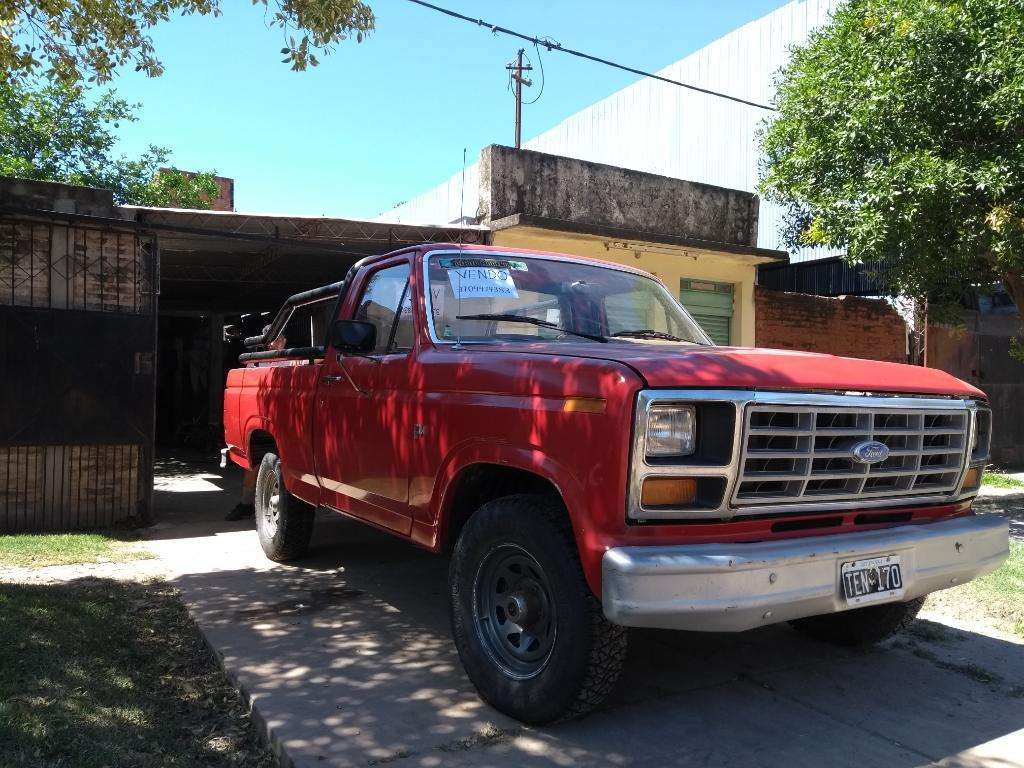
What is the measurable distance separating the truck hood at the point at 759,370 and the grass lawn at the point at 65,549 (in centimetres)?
446

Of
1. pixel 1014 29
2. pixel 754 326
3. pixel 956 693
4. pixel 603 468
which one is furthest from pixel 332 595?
pixel 754 326

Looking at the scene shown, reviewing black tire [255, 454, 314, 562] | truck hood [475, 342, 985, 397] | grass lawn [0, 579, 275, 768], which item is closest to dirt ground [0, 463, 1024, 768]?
grass lawn [0, 579, 275, 768]

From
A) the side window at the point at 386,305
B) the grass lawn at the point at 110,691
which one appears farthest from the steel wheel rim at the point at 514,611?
the side window at the point at 386,305

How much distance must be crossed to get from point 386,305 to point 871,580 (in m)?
2.85

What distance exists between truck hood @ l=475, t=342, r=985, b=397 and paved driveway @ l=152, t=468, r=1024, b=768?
1423 millimetres

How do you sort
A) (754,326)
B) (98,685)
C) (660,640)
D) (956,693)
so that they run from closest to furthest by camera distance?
(98,685), (956,693), (660,640), (754,326)

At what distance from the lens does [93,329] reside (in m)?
7.53

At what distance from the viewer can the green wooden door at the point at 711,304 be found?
12.0 metres

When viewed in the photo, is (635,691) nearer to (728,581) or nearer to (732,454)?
(728,581)

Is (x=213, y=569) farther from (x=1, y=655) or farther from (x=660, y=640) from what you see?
(x=660, y=640)

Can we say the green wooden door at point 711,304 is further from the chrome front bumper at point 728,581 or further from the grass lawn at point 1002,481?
the chrome front bumper at point 728,581

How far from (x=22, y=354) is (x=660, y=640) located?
20.2 ft

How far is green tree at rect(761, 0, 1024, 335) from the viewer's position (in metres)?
7.48

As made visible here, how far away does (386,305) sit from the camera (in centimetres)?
460
